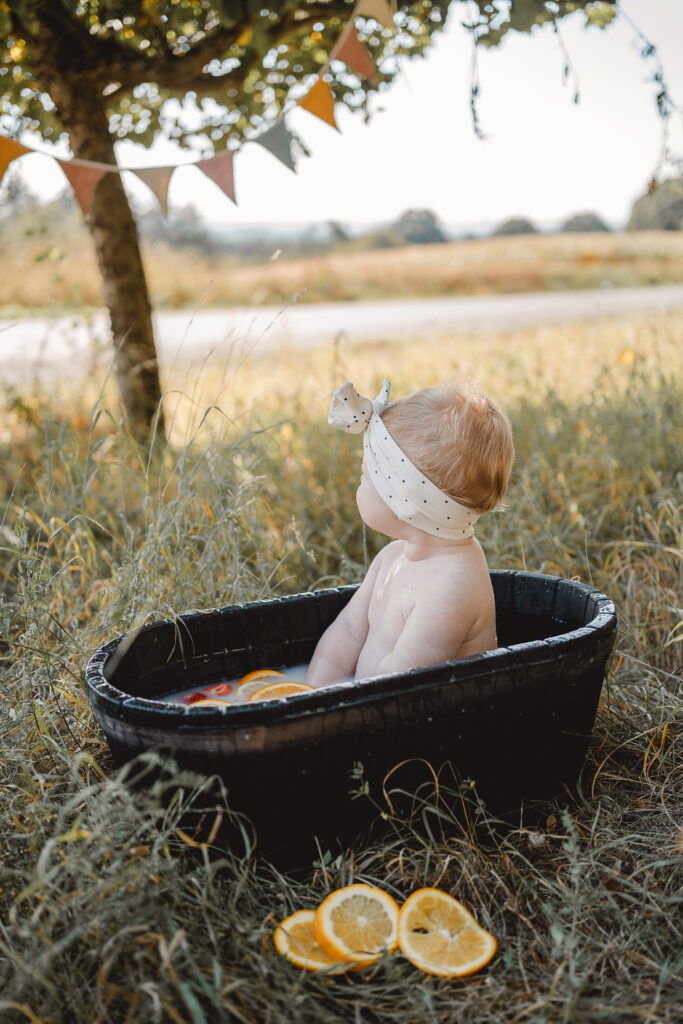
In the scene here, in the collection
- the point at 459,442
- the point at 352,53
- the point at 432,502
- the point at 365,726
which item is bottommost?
the point at 365,726

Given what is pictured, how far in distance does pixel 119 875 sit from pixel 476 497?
105cm

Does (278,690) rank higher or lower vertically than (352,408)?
lower

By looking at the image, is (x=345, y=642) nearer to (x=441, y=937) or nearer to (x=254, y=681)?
(x=254, y=681)

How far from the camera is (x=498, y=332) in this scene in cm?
902

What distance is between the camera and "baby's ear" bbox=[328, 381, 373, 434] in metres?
1.93

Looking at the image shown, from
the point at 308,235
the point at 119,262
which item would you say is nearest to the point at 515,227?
the point at 308,235

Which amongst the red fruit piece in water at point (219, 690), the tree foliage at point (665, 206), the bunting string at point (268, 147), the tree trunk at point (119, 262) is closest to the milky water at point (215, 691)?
the red fruit piece in water at point (219, 690)

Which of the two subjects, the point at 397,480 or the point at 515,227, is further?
the point at 515,227

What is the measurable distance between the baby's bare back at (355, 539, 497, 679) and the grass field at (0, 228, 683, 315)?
9.43 metres

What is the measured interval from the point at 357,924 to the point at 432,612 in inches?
25.6

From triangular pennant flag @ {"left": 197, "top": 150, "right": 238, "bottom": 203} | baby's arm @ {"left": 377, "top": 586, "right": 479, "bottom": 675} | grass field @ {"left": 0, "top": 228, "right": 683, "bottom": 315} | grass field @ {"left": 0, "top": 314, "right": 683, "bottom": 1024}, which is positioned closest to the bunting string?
triangular pennant flag @ {"left": 197, "top": 150, "right": 238, "bottom": 203}

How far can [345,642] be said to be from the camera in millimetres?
2172

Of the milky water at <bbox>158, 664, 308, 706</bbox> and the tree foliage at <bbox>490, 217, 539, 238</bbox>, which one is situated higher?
the tree foliage at <bbox>490, 217, 539, 238</bbox>

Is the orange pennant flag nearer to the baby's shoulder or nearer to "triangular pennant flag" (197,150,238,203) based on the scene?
"triangular pennant flag" (197,150,238,203)
